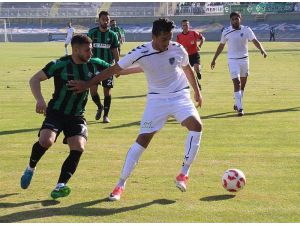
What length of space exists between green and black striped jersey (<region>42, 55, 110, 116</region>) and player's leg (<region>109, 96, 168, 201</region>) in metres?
0.79

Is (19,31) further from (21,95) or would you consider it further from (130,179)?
(130,179)

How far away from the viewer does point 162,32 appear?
718 cm

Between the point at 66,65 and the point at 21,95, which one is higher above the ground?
the point at 66,65

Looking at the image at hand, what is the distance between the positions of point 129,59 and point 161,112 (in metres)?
0.74

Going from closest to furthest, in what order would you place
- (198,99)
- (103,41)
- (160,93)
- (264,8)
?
(160,93) < (198,99) < (103,41) < (264,8)

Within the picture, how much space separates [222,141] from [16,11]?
7435 cm

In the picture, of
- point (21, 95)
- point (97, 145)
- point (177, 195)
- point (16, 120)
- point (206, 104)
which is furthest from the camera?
point (21, 95)

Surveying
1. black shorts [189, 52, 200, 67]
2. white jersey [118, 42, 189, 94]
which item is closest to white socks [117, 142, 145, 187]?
white jersey [118, 42, 189, 94]

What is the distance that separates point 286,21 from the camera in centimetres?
7506

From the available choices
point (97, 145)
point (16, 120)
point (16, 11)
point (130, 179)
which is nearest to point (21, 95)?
point (16, 120)

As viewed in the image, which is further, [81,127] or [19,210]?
[81,127]

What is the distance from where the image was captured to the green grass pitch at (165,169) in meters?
6.67

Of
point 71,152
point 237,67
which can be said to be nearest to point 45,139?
point 71,152

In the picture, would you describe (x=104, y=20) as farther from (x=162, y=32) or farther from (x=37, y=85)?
(x=162, y=32)
